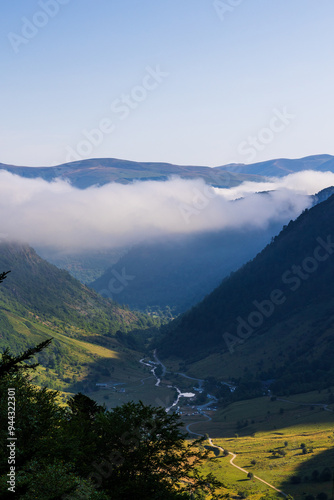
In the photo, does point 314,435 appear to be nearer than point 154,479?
No

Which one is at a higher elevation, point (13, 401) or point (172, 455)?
point (13, 401)

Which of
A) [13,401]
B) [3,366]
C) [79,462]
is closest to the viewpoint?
[3,366]

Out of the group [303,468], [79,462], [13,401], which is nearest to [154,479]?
[79,462]

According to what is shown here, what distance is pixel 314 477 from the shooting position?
462ft

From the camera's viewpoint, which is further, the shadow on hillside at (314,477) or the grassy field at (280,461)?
the grassy field at (280,461)

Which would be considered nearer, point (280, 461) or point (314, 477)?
point (314, 477)

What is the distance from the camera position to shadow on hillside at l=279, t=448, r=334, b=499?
134 meters

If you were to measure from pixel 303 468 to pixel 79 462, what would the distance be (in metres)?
124

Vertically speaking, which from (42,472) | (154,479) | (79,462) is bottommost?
(154,479)

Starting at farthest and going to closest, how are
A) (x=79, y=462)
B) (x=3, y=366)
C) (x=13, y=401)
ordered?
(x=79, y=462) < (x=13, y=401) < (x=3, y=366)

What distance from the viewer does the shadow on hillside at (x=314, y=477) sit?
439 ft

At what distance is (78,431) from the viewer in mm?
51219

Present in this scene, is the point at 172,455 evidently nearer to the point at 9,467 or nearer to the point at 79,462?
the point at 79,462

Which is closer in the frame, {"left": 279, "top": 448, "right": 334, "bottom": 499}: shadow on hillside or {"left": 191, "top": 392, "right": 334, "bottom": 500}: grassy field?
{"left": 279, "top": 448, "right": 334, "bottom": 499}: shadow on hillside
